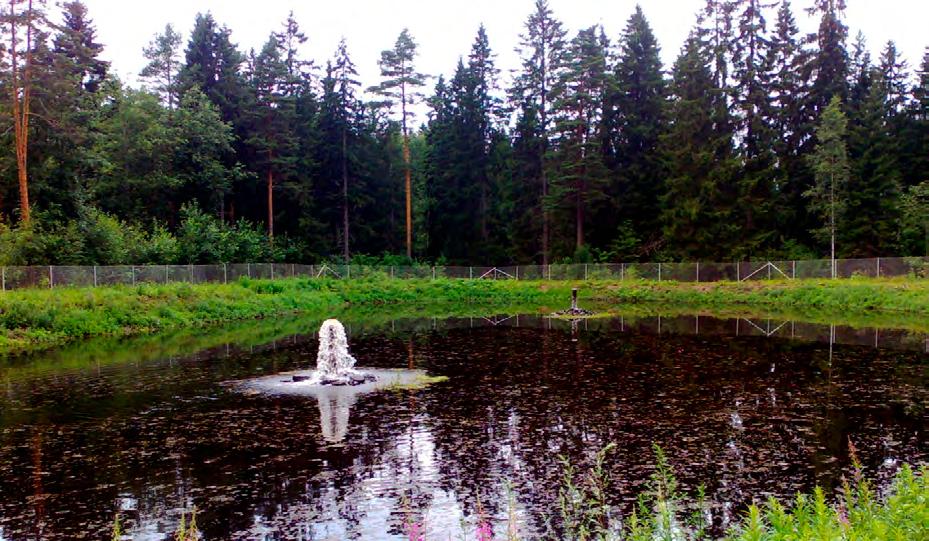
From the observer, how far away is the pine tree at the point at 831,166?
48.9 m

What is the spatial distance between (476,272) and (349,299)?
12344 mm

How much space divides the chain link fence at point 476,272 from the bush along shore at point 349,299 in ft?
3.44

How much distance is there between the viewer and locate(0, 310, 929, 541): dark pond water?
9266 millimetres

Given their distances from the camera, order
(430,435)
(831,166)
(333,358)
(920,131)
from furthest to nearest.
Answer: (920,131) < (831,166) < (333,358) < (430,435)

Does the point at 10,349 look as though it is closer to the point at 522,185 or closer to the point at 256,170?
the point at 256,170

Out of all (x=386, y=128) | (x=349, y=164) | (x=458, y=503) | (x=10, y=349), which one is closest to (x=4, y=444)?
(x=458, y=503)

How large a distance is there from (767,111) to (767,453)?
5430 centimetres

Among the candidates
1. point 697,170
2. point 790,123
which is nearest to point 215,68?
point 697,170

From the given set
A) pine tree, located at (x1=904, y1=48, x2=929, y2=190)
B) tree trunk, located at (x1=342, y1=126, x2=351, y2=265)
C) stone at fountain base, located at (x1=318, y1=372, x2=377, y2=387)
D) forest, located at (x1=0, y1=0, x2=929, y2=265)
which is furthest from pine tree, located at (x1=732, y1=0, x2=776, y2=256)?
stone at fountain base, located at (x1=318, y1=372, x2=377, y2=387)

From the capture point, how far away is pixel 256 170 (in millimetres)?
62719

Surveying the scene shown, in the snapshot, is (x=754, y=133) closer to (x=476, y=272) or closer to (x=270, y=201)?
(x=476, y=272)

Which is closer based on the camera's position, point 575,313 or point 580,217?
point 575,313

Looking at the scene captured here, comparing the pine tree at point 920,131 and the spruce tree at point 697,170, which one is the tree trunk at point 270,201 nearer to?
the spruce tree at point 697,170

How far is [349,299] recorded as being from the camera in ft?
170
